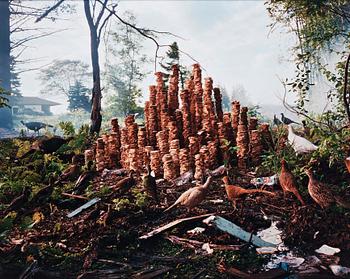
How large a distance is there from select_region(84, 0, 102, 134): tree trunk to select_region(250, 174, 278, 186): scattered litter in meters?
5.93

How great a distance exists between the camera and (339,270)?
277 cm

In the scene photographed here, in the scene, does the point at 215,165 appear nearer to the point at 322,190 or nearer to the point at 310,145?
the point at 310,145

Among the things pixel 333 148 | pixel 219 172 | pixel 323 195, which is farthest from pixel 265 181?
pixel 323 195

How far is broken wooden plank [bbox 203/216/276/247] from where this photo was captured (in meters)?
3.23

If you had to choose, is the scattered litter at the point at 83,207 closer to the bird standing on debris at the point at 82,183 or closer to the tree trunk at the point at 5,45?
the bird standing on debris at the point at 82,183

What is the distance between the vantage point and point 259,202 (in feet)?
13.5

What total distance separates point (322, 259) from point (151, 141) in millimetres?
3599

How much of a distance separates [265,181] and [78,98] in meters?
19.4

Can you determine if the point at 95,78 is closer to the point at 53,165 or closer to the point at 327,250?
the point at 53,165

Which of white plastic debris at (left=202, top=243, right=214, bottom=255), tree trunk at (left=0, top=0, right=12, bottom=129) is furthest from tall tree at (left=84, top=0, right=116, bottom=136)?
tree trunk at (left=0, top=0, right=12, bottom=129)

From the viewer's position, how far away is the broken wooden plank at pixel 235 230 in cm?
323

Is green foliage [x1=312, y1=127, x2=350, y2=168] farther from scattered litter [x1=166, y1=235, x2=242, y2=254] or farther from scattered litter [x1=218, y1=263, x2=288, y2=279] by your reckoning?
scattered litter [x1=218, y1=263, x2=288, y2=279]

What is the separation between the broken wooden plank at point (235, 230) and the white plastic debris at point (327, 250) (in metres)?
0.35

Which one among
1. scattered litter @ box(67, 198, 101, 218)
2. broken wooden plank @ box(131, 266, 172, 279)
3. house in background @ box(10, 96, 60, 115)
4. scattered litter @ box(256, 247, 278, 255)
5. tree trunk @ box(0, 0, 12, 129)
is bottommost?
broken wooden plank @ box(131, 266, 172, 279)
